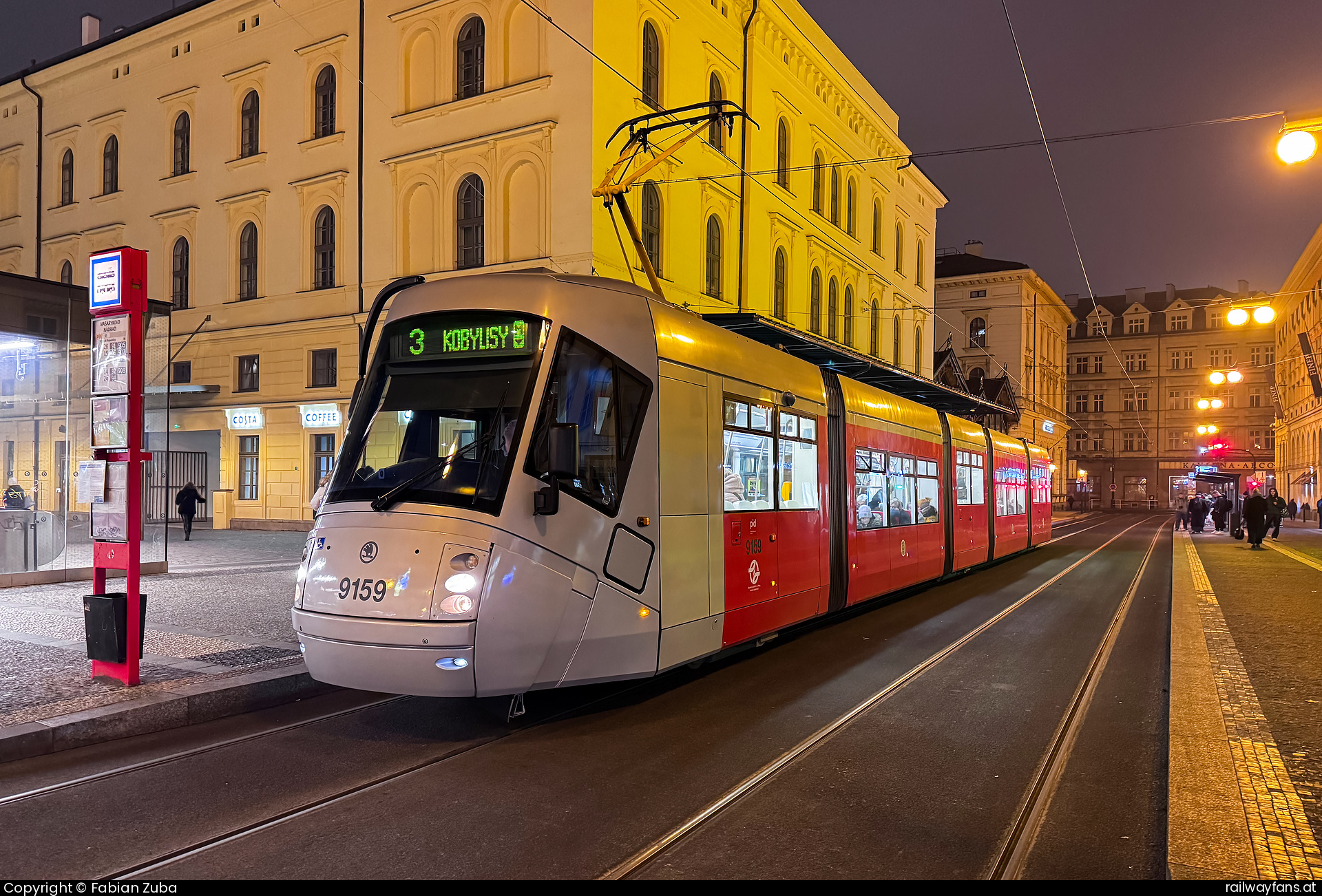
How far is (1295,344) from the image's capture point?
64375 mm

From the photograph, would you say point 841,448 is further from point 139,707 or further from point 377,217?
point 377,217

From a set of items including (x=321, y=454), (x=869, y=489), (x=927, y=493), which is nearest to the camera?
(x=869, y=489)

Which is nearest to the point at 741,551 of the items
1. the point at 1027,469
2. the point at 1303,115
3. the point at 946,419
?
the point at 1303,115

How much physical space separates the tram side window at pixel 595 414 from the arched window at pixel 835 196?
2949cm

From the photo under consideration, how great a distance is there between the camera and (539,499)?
6.29 meters

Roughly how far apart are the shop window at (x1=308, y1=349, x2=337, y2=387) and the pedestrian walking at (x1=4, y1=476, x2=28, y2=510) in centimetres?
1102

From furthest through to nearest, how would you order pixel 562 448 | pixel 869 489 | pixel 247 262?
pixel 247 262 → pixel 869 489 → pixel 562 448

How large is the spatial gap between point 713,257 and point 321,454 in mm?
12394

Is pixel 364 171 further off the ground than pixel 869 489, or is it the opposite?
pixel 364 171

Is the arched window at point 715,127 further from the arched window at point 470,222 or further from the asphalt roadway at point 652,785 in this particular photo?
the asphalt roadway at point 652,785

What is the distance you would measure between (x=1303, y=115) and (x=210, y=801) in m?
9.30

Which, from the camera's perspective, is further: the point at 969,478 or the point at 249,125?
the point at 249,125

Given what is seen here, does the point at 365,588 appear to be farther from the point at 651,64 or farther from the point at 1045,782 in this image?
the point at 651,64

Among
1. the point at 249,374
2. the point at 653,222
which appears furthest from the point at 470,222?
the point at 249,374
